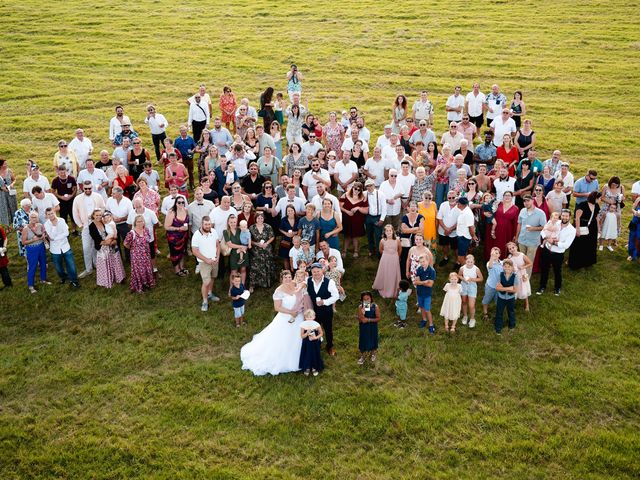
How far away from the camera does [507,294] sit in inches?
558

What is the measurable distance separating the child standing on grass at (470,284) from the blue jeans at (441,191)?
393 centimetres

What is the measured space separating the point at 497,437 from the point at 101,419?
281 inches

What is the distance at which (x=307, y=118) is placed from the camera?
20.4 m

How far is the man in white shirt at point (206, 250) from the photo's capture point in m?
15.2

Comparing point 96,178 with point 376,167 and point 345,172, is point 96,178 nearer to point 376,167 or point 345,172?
point 345,172

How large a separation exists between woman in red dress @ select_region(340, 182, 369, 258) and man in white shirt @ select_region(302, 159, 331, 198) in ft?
2.19

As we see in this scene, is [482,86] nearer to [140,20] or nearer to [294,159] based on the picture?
[294,159]

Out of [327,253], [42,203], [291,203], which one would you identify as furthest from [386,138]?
[42,203]

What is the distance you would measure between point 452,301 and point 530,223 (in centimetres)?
303

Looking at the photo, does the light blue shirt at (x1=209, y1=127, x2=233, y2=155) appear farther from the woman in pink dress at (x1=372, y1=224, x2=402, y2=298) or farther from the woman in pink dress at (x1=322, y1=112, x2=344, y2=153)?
the woman in pink dress at (x1=372, y1=224, x2=402, y2=298)

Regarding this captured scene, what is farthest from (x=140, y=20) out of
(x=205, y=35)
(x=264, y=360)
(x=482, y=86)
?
(x=264, y=360)

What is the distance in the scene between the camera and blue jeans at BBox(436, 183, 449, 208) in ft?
58.5

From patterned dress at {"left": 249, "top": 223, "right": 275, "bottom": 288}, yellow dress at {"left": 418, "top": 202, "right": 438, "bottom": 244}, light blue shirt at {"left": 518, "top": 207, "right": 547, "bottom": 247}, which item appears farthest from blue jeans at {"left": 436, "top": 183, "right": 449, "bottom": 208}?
patterned dress at {"left": 249, "top": 223, "right": 275, "bottom": 288}

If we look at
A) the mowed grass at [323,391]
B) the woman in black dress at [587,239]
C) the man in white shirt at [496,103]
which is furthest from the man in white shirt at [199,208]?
the man in white shirt at [496,103]
